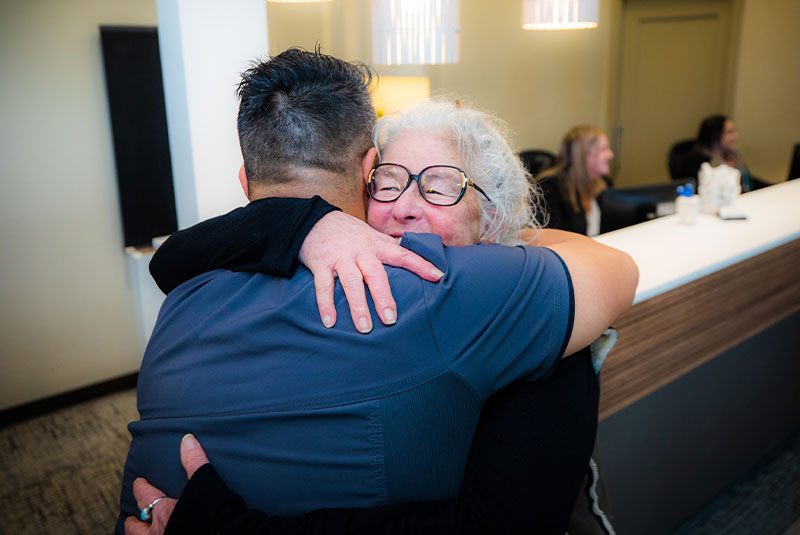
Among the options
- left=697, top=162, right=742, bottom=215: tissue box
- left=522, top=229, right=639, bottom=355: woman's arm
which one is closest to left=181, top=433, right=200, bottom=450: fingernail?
left=522, top=229, right=639, bottom=355: woman's arm

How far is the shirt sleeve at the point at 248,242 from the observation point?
0.98m

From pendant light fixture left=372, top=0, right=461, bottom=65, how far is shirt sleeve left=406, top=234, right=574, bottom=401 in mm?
2270

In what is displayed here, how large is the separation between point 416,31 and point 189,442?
2.48 metres

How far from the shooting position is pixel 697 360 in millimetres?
2287

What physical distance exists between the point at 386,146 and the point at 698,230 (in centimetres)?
166

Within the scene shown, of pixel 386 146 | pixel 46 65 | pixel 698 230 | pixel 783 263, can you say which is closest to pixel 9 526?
pixel 46 65

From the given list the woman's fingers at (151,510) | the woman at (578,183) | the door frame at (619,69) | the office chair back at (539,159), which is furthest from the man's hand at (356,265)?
the door frame at (619,69)

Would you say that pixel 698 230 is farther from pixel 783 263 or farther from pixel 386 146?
pixel 386 146

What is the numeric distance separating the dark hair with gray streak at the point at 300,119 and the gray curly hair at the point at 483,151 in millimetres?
189

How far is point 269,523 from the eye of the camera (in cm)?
90

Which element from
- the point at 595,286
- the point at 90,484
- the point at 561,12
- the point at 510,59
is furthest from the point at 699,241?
the point at 510,59

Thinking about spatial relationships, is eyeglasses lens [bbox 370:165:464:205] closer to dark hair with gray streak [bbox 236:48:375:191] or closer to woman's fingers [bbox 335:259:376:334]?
dark hair with gray streak [bbox 236:48:375:191]

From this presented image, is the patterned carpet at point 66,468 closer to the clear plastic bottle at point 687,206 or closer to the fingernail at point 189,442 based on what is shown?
the fingernail at point 189,442

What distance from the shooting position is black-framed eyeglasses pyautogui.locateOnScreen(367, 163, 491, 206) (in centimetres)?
136
